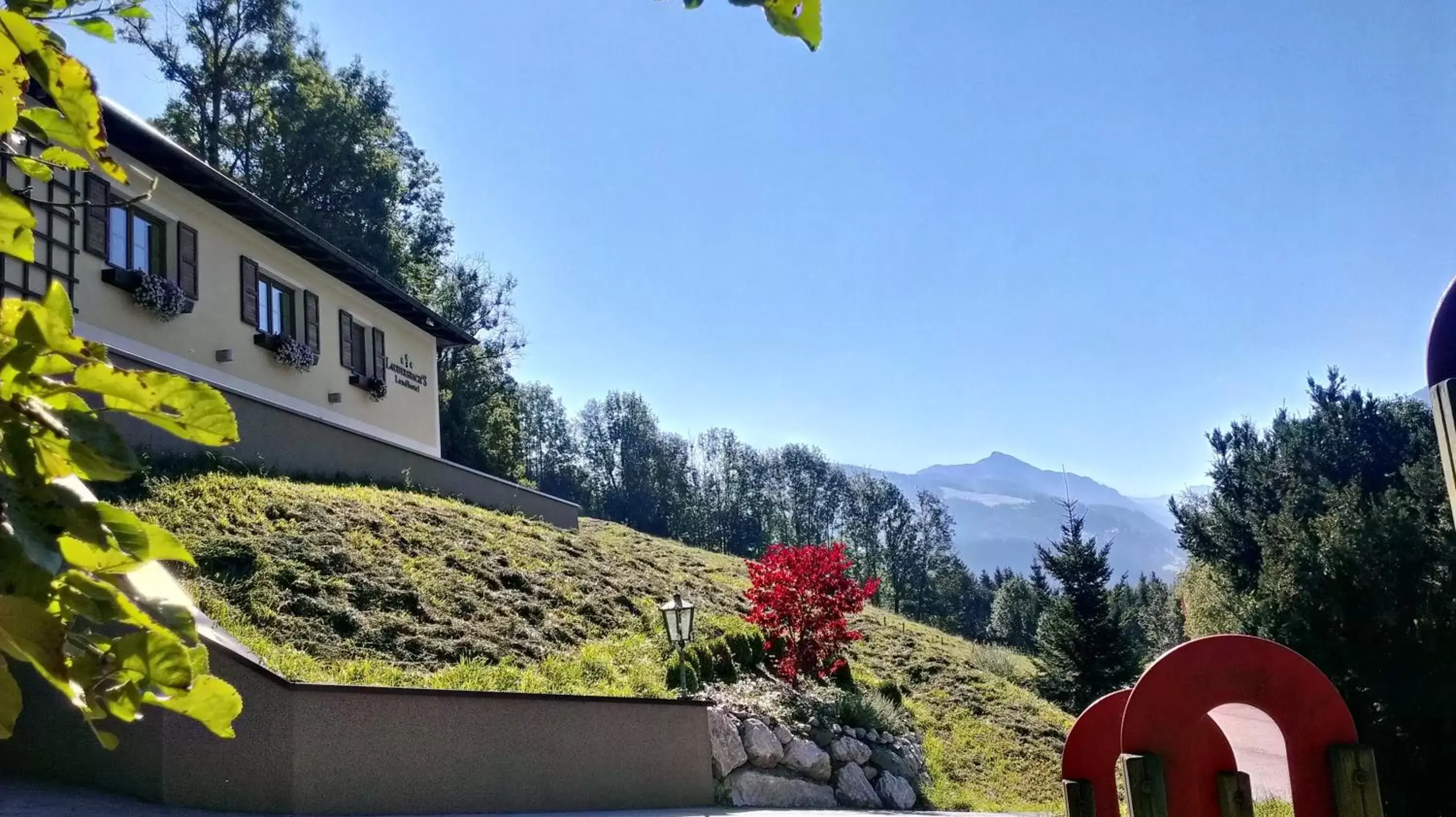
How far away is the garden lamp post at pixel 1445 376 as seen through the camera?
2773 millimetres

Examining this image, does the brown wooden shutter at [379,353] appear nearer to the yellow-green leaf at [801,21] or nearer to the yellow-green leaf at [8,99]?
the yellow-green leaf at [8,99]

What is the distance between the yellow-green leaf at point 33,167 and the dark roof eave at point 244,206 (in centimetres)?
1151

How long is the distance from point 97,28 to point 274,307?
58.6ft

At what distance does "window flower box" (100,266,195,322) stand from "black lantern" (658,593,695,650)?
8.56 meters

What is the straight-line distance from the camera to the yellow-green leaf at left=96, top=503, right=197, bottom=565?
1106mm

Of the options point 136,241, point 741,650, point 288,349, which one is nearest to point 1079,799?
point 741,650

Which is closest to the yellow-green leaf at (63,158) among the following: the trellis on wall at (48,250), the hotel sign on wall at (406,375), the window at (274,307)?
the trellis on wall at (48,250)

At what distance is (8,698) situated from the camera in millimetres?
1107

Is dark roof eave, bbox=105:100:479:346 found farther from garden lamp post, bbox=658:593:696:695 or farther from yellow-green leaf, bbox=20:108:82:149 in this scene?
yellow-green leaf, bbox=20:108:82:149

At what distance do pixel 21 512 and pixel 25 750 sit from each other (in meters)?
7.70

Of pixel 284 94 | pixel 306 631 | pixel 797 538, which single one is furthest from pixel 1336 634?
pixel 797 538

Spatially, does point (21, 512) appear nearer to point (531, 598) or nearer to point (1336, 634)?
point (531, 598)

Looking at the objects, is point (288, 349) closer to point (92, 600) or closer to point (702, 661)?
point (702, 661)

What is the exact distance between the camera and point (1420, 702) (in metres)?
12.2
